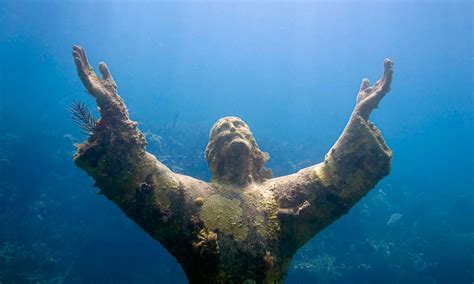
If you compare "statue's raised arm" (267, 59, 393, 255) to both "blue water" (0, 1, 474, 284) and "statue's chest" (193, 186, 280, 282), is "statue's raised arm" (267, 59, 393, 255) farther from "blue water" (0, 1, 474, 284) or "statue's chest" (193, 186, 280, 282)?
"blue water" (0, 1, 474, 284)

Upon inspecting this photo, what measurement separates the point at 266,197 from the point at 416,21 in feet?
236

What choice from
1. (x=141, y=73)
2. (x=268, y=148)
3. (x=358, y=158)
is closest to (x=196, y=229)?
(x=358, y=158)

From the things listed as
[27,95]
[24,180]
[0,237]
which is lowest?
[0,237]

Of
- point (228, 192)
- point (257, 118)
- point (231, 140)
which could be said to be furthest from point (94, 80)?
point (257, 118)

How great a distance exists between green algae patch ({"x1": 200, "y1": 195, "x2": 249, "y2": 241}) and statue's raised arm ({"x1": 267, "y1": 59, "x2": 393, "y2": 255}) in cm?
50

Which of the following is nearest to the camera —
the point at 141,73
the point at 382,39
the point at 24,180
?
the point at 24,180

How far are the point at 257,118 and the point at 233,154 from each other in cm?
6433

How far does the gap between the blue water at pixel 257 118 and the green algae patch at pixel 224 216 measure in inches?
404

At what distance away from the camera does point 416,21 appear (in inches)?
2409

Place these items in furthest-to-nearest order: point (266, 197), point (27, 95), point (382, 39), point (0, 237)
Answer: point (382, 39) < point (27, 95) < point (0, 237) < point (266, 197)

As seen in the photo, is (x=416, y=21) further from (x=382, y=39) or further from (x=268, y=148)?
(x=268, y=148)

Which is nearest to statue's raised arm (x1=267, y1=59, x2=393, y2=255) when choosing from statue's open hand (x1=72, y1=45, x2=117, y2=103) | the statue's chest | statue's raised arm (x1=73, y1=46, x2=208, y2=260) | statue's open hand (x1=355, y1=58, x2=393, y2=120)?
statue's open hand (x1=355, y1=58, x2=393, y2=120)

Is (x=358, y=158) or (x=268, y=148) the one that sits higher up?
(x=268, y=148)

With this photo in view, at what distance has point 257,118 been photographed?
6762 centimetres
